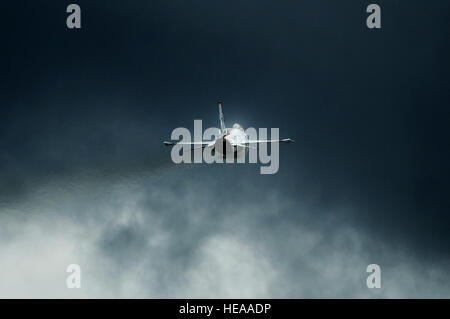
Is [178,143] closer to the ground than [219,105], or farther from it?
closer to the ground

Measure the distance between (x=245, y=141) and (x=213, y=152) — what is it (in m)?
7.23

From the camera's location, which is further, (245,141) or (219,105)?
(219,105)
